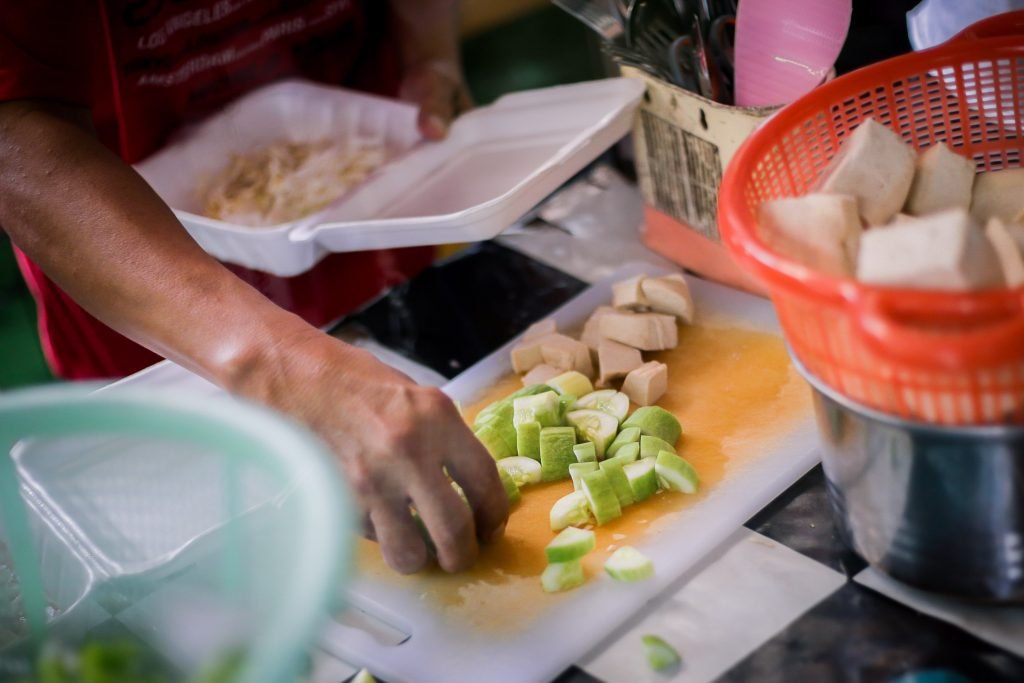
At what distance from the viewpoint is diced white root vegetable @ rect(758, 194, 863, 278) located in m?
0.90

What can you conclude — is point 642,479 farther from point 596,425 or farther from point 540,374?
point 540,374

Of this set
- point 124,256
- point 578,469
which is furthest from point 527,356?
point 124,256

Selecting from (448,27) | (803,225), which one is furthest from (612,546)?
(448,27)

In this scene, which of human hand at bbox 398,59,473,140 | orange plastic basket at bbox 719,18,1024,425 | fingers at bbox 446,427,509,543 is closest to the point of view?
orange plastic basket at bbox 719,18,1024,425

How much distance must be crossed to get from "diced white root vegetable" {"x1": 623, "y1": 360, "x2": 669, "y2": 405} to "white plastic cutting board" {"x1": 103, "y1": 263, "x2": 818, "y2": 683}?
16cm

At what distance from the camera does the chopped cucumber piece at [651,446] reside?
3.76 ft

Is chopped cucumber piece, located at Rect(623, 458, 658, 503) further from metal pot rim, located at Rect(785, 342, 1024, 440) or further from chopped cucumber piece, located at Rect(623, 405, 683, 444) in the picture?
metal pot rim, located at Rect(785, 342, 1024, 440)

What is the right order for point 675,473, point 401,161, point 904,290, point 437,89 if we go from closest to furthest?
point 904,290
point 675,473
point 401,161
point 437,89

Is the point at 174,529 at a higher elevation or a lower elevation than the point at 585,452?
higher

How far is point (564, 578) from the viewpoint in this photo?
40.4 inches

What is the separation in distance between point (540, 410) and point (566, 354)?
14cm

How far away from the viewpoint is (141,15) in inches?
57.9

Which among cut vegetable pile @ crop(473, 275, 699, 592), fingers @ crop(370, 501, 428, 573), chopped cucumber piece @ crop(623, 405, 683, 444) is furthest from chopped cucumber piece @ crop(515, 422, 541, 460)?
fingers @ crop(370, 501, 428, 573)

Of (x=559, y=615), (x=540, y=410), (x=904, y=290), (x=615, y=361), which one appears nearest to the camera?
(x=904, y=290)
